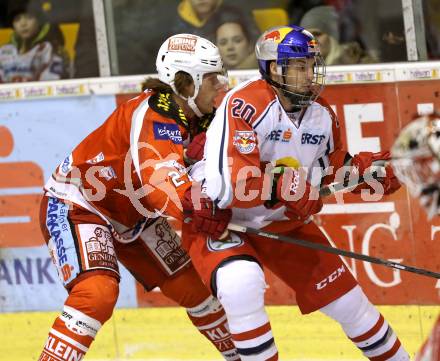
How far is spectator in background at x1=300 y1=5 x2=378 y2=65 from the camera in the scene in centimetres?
560

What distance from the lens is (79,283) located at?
14.8ft

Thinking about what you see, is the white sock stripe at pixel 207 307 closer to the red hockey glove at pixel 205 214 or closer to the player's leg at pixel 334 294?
the player's leg at pixel 334 294

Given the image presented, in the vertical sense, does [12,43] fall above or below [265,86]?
above

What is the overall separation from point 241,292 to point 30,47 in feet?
8.31

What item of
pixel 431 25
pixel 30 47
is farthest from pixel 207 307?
pixel 30 47

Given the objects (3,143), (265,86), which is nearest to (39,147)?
(3,143)

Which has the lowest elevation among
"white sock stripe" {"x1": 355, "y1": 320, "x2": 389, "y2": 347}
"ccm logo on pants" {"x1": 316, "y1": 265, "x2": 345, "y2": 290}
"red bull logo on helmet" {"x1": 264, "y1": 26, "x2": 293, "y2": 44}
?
"white sock stripe" {"x1": 355, "y1": 320, "x2": 389, "y2": 347}

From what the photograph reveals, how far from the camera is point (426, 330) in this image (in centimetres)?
539

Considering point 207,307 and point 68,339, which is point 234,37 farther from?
point 68,339

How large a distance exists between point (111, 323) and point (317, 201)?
1.83 m

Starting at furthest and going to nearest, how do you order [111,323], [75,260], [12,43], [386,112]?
[12,43]
[111,323]
[386,112]
[75,260]

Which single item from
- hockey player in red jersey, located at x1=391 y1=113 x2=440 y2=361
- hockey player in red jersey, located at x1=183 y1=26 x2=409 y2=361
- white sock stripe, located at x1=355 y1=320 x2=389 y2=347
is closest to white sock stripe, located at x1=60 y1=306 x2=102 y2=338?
Result: hockey player in red jersey, located at x1=183 y1=26 x2=409 y2=361

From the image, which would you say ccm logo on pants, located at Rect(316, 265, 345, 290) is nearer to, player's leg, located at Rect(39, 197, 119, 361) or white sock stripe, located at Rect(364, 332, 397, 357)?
white sock stripe, located at Rect(364, 332, 397, 357)

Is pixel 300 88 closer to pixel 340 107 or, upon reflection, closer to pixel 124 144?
pixel 124 144
